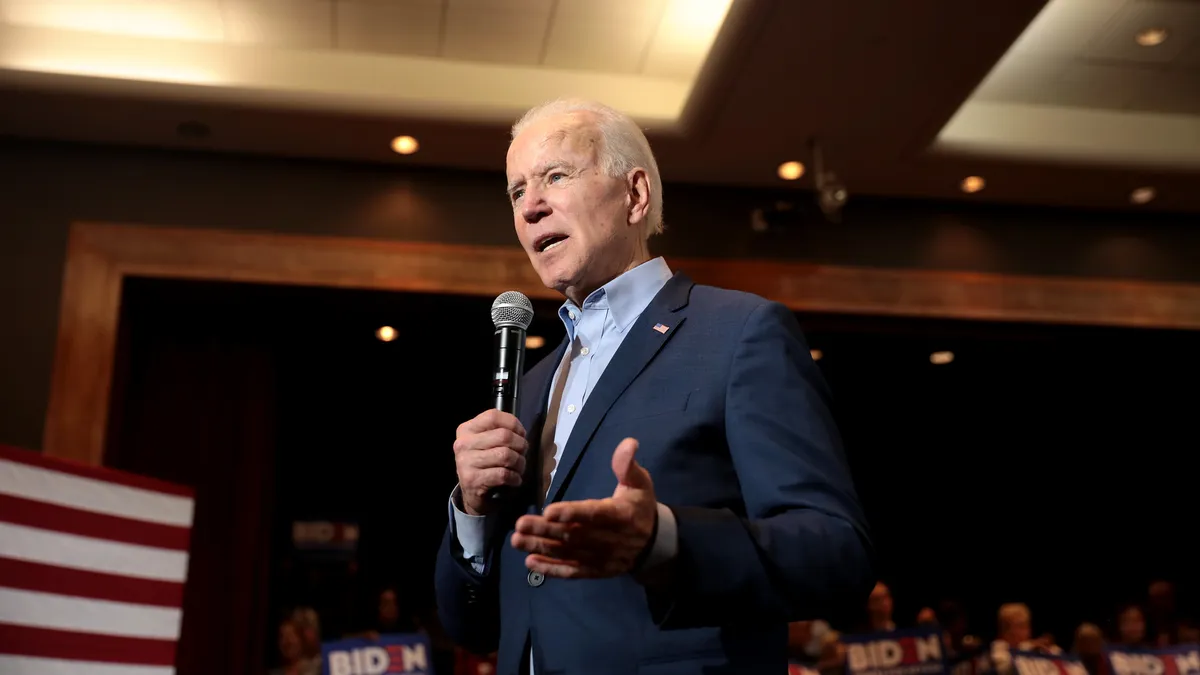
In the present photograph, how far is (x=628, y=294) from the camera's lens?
1.33 meters

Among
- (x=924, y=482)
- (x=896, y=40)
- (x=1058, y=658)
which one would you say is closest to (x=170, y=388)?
(x=896, y=40)

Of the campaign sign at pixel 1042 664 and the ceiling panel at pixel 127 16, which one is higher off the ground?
the ceiling panel at pixel 127 16

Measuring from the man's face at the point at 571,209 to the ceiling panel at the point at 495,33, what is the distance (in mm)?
3190

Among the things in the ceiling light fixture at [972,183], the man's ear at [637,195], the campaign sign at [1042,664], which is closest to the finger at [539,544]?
the man's ear at [637,195]

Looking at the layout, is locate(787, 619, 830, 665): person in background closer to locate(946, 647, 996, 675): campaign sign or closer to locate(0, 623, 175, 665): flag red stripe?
locate(946, 647, 996, 675): campaign sign

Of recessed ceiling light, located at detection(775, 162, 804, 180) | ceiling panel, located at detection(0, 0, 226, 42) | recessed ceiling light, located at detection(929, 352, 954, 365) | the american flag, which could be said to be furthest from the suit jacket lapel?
recessed ceiling light, located at detection(929, 352, 954, 365)

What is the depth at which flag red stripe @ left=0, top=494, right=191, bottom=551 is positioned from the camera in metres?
2.25

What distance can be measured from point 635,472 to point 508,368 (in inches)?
16.9

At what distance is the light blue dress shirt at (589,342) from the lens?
1.25 m

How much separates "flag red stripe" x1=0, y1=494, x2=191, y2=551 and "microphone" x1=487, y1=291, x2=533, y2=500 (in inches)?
57.2

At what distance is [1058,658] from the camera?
191 inches

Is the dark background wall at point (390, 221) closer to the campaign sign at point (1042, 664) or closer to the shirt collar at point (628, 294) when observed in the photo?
the campaign sign at point (1042, 664)

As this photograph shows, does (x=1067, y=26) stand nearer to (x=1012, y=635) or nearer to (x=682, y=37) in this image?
(x=682, y=37)

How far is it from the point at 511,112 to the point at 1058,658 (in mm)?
3525
